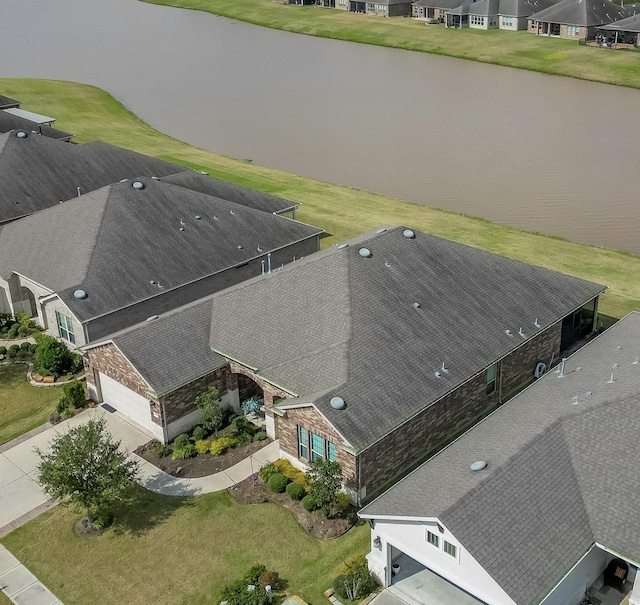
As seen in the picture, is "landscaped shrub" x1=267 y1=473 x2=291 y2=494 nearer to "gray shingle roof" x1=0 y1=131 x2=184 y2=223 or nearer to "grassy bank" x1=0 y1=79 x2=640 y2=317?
"grassy bank" x1=0 y1=79 x2=640 y2=317

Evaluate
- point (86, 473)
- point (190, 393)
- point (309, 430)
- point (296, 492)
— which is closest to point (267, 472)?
point (296, 492)

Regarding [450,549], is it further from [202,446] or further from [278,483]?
[202,446]

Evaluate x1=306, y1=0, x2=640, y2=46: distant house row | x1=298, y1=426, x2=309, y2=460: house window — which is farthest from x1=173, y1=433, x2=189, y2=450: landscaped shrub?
x1=306, y1=0, x2=640, y2=46: distant house row

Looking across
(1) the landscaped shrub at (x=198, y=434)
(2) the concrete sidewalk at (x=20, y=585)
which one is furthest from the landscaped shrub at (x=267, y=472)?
(2) the concrete sidewalk at (x=20, y=585)

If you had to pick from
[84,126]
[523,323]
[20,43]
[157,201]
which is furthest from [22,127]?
[20,43]

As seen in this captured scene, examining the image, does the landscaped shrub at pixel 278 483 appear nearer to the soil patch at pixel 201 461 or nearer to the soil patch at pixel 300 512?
the soil patch at pixel 300 512

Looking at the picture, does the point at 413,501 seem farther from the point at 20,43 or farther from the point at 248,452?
the point at 20,43
